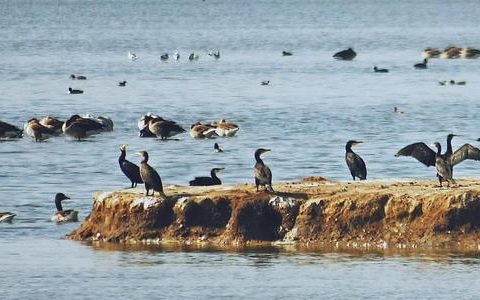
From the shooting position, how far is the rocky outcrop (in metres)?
28.7

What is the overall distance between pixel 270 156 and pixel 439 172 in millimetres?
18302

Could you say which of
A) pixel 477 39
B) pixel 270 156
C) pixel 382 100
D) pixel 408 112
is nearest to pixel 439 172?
pixel 270 156

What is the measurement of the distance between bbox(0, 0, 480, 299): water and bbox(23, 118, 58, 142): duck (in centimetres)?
54

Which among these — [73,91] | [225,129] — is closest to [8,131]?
[225,129]

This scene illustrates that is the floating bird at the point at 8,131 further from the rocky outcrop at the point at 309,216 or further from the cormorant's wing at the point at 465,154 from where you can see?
the rocky outcrop at the point at 309,216

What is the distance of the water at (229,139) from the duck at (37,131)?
21.4 inches

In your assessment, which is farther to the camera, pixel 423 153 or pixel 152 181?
pixel 423 153

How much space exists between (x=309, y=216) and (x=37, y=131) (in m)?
24.9

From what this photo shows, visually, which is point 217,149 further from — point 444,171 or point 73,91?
point 73,91

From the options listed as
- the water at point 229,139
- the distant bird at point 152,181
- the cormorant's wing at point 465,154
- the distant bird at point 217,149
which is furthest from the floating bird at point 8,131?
the distant bird at point 152,181

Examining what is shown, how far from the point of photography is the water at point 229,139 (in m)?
26.5

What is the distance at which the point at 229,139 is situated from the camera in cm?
5356

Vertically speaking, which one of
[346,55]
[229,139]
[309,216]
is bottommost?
[309,216]

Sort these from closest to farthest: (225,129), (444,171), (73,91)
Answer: (444,171) → (225,129) → (73,91)
